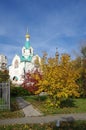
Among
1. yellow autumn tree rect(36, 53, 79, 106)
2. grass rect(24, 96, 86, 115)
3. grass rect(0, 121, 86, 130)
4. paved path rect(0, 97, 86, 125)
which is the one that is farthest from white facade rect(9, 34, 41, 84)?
grass rect(0, 121, 86, 130)

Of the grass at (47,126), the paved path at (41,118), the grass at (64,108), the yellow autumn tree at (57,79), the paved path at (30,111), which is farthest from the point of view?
the yellow autumn tree at (57,79)

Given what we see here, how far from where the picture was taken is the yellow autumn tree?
18.9 m

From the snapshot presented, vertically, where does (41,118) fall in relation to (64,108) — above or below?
below

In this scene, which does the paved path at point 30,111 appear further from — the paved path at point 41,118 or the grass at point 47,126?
the grass at point 47,126

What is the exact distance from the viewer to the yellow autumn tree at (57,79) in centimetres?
1886

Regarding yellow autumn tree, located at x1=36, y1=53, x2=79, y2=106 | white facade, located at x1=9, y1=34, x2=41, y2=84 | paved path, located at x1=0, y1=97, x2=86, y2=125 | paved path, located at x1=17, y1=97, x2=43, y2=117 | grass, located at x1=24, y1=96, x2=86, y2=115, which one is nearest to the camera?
paved path, located at x1=0, y1=97, x2=86, y2=125

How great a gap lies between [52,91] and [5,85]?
3.41 m

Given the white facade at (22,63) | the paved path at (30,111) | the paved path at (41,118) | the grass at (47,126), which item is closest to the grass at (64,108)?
the paved path at (30,111)

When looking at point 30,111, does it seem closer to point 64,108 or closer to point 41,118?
point 64,108

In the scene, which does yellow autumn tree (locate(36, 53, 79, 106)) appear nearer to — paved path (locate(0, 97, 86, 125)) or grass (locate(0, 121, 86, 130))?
paved path (locate(0, 97, 86, 125))

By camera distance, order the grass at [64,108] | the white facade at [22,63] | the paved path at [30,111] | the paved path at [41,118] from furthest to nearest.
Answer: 1. the white facade at [22,63]
2. the grass at [64,108]
3. the paved path at [30,111]
4. the paved path at [41,118]

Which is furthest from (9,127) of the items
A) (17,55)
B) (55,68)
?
(17,55)

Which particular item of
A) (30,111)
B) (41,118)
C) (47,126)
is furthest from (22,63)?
(47,126)

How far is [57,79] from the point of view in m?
18.9
